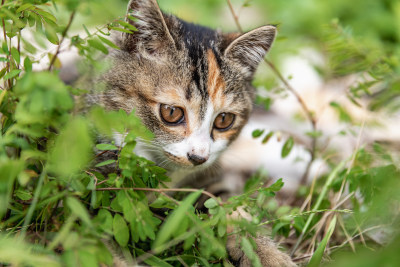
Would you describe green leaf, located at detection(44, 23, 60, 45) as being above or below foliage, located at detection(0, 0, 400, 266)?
above

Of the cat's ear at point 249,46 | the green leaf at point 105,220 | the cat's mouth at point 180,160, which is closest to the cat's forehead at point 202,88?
the cat's ear at point 249,46

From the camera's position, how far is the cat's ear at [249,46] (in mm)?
2430

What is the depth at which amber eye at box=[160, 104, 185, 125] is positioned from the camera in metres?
2.21

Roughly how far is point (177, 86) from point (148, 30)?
15.4 inches

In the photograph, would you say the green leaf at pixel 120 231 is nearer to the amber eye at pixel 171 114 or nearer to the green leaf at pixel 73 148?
the green leaf at pixel 73 148

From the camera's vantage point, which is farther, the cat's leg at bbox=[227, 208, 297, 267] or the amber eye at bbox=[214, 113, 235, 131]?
the amber eye at bbox=[214, 113, 235, 131]

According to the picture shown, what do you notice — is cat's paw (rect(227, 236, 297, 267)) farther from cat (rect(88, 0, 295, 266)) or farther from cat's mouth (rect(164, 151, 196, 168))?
cat's mouth (rect(164, 151, 196, 168))

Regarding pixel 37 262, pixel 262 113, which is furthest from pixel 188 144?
pixel 262 113

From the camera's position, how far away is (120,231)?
1.52m

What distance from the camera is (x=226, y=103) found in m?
2.38

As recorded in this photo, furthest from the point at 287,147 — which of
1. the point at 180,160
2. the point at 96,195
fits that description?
the point at 96,195

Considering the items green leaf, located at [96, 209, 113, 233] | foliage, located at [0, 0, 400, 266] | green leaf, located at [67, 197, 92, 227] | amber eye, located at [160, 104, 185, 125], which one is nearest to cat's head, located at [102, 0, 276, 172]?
amber eye, located at [160, 104, 185, 125]

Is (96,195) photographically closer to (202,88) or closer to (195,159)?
(195,159)

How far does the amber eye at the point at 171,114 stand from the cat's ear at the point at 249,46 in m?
0.52
